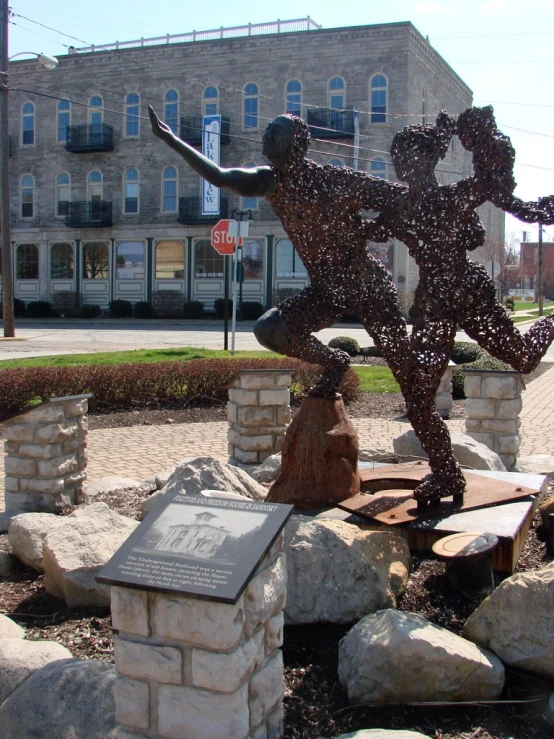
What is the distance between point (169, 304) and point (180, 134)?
7998mm

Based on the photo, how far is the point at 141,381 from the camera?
10844 mm

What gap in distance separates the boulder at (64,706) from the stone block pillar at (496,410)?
222 inches

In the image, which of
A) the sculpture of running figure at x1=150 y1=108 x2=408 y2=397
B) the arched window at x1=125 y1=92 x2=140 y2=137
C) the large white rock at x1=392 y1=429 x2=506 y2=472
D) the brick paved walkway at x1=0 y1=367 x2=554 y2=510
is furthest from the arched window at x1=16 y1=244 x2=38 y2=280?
the sculpture of running figure at x1=150 y1=108 x2=408 y2=397

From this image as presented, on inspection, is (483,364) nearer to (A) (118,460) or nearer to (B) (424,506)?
(A) (118,460)

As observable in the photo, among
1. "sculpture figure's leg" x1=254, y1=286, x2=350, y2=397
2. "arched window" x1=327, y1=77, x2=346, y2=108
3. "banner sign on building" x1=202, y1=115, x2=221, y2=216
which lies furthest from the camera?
"arched window" x1=327, y1=77, x2=346, y2=108

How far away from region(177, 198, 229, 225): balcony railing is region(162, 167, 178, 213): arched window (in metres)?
0.62

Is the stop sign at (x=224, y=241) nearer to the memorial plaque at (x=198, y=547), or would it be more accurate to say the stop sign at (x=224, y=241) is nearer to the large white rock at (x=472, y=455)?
the large white rock at (x=472, y=455)

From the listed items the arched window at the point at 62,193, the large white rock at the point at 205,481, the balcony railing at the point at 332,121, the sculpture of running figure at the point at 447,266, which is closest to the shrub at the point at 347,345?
the large white rock at the point at 205,481

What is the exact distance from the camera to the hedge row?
965 centimetres

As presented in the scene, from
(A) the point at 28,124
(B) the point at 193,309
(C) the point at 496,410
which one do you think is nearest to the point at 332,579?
(C) the point at 496,410

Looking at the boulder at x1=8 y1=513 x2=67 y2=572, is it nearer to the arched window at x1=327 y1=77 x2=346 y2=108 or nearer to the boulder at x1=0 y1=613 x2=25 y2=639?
the boulder at x1=0 y1=613 x2=25 y2=639

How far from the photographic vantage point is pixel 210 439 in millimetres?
9117

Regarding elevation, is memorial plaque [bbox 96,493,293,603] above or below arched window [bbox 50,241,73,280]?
below

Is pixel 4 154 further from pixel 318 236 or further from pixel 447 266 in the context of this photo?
pixel 447 266
